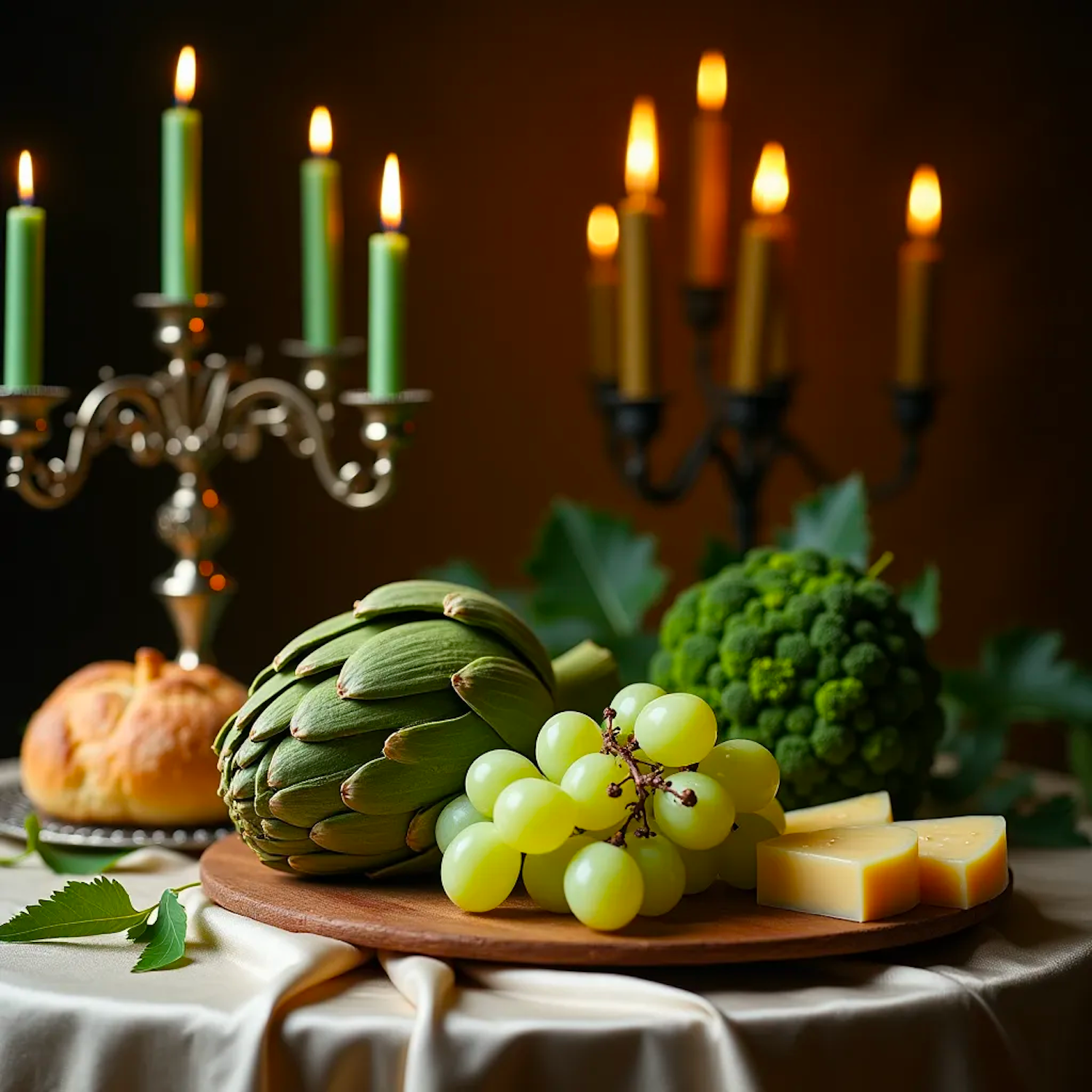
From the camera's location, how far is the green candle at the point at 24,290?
1315mm

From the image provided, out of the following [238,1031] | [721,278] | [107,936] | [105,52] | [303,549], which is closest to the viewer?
[238,1031]

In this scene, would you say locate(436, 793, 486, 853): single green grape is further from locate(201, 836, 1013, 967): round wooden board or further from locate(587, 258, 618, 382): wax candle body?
locate(587, 258, 618, 382): wax candle body

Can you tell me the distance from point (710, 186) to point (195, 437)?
2.53 feet

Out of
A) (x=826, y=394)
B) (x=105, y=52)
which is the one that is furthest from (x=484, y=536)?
(x=105, y=52)

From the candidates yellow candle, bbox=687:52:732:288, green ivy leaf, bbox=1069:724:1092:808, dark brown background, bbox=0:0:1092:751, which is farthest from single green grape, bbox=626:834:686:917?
dark brown background, bbox=0:0:1092:751

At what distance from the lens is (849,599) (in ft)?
3.99

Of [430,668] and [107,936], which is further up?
[430,668]

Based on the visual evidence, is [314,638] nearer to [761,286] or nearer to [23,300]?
[23,300]

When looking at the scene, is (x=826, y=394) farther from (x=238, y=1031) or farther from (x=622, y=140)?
(x=238, y=1031)

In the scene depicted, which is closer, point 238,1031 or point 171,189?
point 238,1031

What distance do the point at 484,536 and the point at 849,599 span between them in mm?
1365

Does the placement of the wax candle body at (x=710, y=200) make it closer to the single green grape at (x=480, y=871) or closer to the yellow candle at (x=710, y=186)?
the yellow candle at (x=710, y=186)

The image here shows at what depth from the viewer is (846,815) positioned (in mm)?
1059

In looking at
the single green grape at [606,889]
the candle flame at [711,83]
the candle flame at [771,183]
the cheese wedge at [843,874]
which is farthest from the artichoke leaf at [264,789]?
the candle flame at [711,83]
